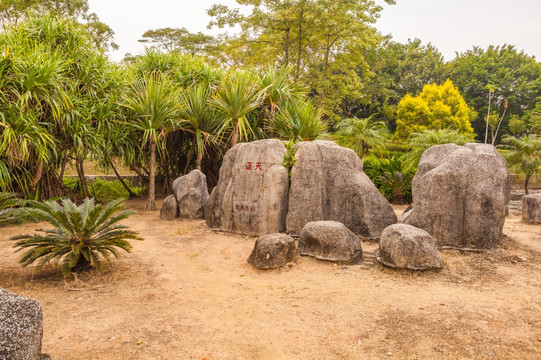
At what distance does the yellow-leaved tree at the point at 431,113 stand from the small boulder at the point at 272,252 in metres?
18.9

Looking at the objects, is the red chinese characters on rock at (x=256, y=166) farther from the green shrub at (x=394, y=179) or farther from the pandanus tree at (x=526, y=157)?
the pandanus tree at (x=526, y=157)

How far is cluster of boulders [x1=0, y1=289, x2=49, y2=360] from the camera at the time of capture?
1729 mm

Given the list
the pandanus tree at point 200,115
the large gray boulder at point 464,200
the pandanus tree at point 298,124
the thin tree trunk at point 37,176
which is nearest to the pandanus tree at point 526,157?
the pandanus tree at point 298,124

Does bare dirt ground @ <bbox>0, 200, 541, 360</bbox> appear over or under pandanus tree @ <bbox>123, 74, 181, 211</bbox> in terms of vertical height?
under

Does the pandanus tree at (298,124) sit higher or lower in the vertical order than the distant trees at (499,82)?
lower

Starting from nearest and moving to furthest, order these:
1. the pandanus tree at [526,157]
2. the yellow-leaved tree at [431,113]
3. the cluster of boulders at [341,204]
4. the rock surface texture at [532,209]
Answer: the cluster of boulders at [341,204] < the rock surface texture at [532,209] < the pandanus tree at [526,157] < the yellow-leaved tree at [431,113]

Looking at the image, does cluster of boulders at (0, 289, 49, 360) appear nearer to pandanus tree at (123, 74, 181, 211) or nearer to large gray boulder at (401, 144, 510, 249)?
large gray boulder at (401, 144, 510, 249)

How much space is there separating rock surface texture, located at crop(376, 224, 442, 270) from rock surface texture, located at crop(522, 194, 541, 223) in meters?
4.68

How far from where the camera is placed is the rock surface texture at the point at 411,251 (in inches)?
168

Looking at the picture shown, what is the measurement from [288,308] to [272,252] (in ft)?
3.90

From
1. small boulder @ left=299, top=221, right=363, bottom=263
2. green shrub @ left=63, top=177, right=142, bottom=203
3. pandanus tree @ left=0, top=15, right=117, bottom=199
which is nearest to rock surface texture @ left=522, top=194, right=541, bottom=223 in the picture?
small boulder @ left=299, top=221, right=363, bottom=263

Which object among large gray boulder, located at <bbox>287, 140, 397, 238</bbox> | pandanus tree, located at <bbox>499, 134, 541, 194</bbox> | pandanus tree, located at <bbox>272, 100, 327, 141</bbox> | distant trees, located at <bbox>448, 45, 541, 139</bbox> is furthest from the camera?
distant trees, located at <bbox>448, 45, 541, 139</bbox>

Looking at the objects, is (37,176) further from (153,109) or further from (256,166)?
A: (256,166)

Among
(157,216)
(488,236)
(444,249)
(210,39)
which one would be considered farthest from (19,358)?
(210,39)
